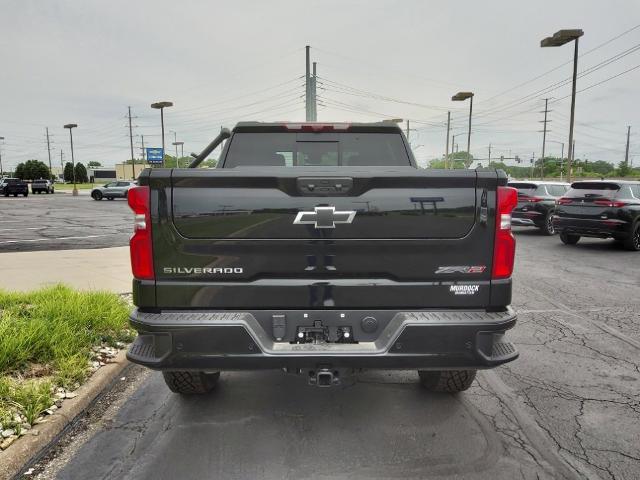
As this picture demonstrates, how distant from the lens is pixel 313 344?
2.76 meters

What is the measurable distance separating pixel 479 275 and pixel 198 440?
207cm

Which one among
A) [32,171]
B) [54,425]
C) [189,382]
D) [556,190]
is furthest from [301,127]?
[32,171]

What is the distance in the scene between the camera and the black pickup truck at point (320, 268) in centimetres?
270

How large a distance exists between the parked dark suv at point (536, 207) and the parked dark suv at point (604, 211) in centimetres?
281

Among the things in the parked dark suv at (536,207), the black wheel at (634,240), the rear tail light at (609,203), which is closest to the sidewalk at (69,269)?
the rear tail light at (609,203)

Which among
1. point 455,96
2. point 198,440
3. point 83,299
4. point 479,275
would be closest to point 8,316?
point 83,299

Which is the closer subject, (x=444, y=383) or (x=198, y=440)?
(x=198, y=440)

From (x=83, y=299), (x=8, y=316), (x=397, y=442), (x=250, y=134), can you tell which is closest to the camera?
(x=397, y=442)

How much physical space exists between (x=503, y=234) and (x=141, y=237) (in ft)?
6.72

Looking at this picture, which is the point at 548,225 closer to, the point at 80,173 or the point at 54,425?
the point at 54,425

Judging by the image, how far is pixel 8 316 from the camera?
4680mm

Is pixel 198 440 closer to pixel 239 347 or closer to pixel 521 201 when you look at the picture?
pixel 239 347

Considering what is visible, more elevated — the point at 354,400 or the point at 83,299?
the point at 83,299

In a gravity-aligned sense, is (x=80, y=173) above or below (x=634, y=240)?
above
